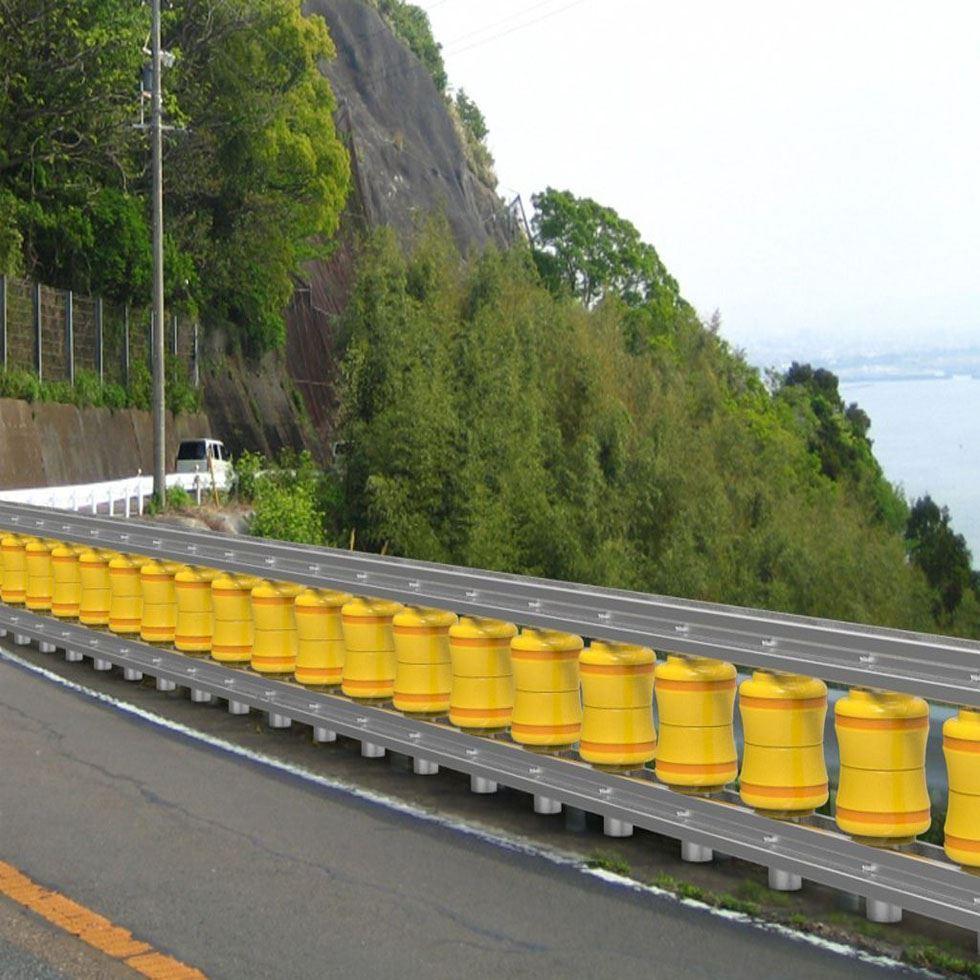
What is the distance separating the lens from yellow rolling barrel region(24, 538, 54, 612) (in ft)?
53.6

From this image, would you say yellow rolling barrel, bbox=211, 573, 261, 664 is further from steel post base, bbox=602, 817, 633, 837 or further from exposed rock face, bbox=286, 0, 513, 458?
exposed rock face, bbox=286, 0, 513, 458

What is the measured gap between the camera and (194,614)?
1342cm

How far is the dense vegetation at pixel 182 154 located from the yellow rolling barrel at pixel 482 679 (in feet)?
134

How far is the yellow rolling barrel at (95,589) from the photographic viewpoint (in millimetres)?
15148

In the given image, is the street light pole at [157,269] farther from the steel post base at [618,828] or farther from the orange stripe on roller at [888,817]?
the orange stripe on roller at [888,817]

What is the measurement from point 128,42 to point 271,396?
28287 millimetres

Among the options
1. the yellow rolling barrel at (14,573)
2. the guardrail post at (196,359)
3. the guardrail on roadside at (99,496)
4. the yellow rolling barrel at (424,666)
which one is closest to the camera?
the yellow rolling barrel at (424,666)

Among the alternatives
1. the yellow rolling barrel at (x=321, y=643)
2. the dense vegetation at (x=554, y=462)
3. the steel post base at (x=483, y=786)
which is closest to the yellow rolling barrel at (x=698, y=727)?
the steel post base at (x=483, y=786)

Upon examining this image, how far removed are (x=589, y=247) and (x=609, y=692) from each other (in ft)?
383

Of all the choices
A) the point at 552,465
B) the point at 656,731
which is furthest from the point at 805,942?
the point at 552,465

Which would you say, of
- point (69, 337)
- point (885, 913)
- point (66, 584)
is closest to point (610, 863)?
point (885, 913)

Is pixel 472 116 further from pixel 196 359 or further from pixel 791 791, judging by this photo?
pixel 791 791

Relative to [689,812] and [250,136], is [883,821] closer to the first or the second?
[689,812]

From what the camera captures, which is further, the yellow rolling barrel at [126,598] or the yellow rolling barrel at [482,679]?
the yellow rolling barrel at [126,598]
